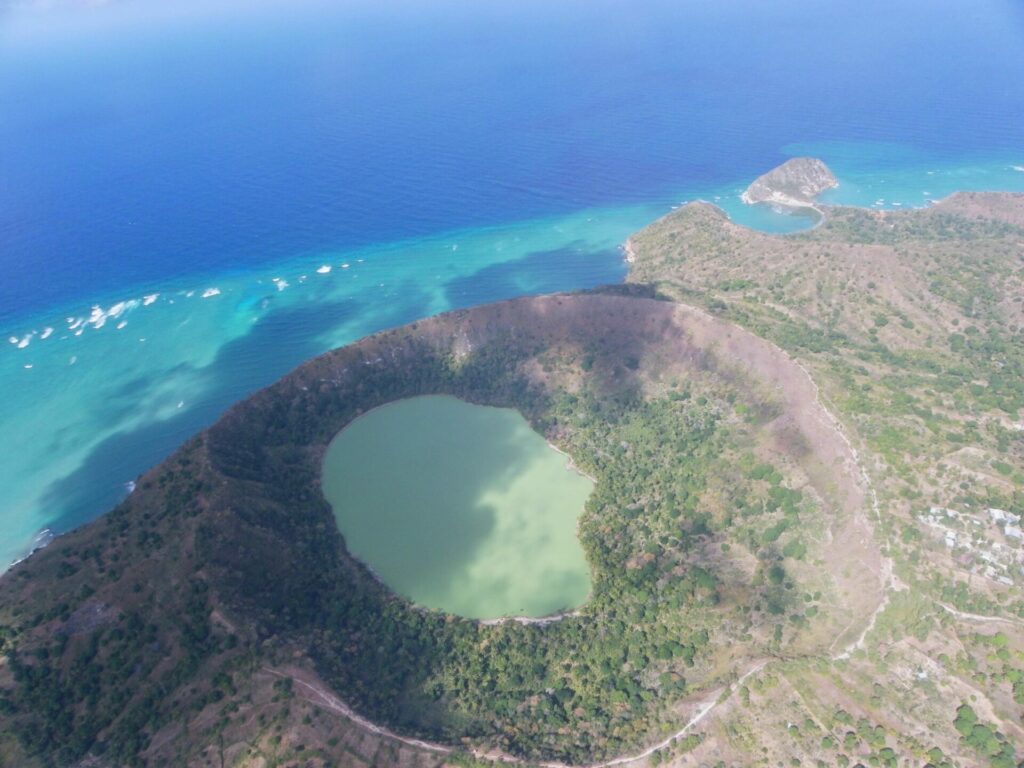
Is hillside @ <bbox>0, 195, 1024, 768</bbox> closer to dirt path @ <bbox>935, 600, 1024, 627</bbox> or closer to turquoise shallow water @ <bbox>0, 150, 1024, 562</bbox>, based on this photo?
dirt path @ <bbox>935, 600, 1024, 627</bbox>

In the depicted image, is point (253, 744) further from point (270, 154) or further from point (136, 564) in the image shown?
point (270, 154)

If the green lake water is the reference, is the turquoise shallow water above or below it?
above

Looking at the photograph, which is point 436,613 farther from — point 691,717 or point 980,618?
point 980,618

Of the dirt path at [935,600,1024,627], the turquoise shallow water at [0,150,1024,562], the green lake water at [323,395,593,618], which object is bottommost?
the green lake water at [323,395,593,618]

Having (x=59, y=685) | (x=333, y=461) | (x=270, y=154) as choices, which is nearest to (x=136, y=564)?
(x=59, y=685)


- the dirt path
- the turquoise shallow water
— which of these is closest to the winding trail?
the dirt path

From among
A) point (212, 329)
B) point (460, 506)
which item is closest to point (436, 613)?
point (460, 506)

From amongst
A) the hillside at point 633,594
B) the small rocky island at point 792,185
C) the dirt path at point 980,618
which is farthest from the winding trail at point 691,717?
the small rocky island at point 792,185
